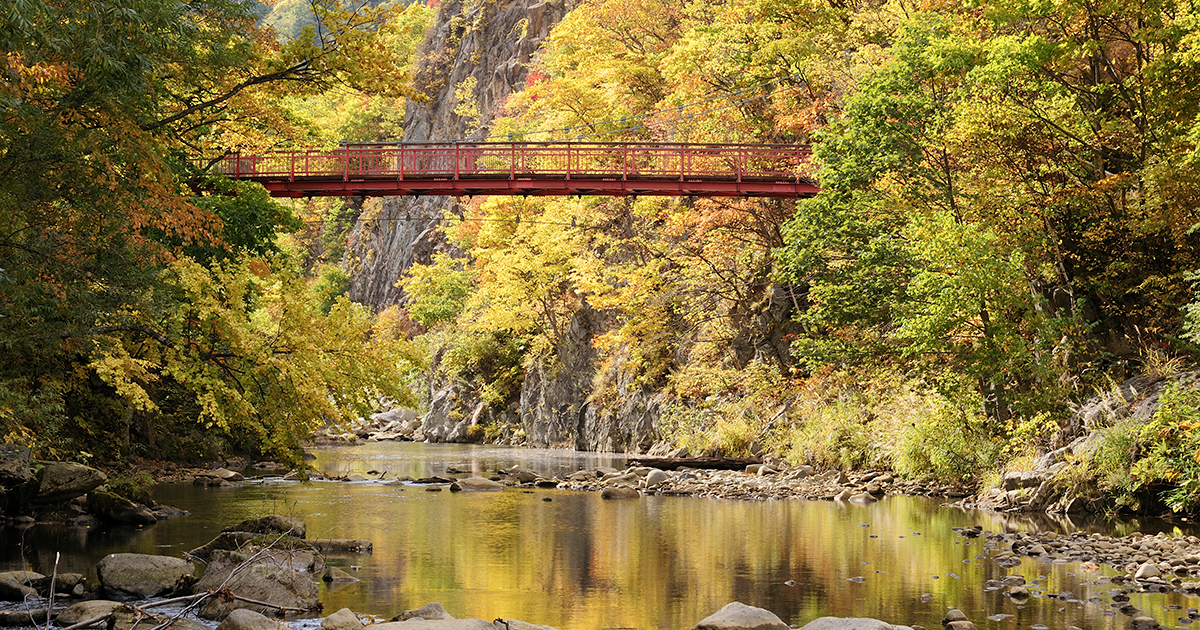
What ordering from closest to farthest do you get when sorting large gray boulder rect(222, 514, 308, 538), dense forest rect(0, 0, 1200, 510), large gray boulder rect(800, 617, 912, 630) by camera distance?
large gray boulder rect(800, 617, 912, 630) → dense forest rect(0, 0, 1200, 510) → large gray boulder rect(222, 514, 308, 538)

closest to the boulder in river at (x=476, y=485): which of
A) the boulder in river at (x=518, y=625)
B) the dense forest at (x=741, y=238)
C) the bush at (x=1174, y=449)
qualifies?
the dense forest at (x=741, y=238)

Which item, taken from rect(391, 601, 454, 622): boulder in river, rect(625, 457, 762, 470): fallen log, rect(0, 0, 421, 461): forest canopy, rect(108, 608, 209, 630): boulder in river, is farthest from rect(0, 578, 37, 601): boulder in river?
rect(625, 457, 762, 470): fallen log

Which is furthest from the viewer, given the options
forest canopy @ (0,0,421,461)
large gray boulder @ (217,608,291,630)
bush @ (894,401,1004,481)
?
bush @ (894,401,1004,481)

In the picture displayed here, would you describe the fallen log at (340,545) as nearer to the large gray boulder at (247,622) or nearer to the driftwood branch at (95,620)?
the driftwood branch at (95,620)

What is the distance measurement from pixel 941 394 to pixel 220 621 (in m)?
13.6

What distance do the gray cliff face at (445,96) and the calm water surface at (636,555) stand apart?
39431 mm

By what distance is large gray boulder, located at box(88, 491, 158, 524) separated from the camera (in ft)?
47.2

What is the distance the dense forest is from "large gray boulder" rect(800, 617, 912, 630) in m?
6.40

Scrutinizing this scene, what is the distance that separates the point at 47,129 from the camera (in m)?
9.36

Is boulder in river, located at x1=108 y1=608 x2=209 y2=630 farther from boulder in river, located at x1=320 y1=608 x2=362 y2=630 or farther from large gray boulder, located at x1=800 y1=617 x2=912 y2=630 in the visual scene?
large gray boulder, located at x1=800 y1=617 x2=912 y2=630

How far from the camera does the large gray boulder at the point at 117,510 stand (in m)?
14.4

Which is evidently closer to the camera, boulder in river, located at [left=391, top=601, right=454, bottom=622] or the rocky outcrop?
boulder in river, located at [left=391, top=601, right=454, bottom=622]

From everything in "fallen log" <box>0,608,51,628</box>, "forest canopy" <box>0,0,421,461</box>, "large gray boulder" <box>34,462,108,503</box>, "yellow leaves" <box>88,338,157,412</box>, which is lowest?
"fallen log" <box>0,608,51,628</box>

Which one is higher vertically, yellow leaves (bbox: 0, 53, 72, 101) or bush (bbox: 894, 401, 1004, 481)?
yellow leaves (bbox: 0, 53, 72, 101)
